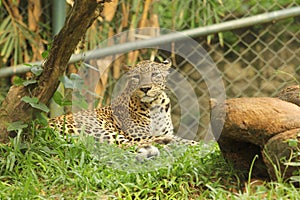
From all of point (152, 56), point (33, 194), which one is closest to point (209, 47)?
point (152, 56)

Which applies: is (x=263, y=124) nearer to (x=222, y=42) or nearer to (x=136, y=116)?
(x=136, y=116)

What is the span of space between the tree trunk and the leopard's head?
103cm

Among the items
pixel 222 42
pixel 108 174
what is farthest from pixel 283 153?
pixel 222 42

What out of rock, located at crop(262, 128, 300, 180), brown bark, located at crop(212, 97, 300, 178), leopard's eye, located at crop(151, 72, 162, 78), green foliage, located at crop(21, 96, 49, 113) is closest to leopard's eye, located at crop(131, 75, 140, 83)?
leopard's eye, located at crop(151, 72, 162, 78)

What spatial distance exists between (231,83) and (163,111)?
1.42 meters

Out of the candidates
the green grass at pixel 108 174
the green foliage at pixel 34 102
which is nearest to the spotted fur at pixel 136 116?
the green grass at pixel 108 174

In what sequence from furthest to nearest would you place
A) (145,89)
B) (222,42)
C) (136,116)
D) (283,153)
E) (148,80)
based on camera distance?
(222,42), (136,116), (145,89), (148,80), (283,153)

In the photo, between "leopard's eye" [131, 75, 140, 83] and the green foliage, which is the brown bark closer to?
the green foliage

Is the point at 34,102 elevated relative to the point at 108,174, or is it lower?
elevated

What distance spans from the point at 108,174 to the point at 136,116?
51.6 inches

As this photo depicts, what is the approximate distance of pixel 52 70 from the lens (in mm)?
4797

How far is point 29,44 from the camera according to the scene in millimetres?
7348

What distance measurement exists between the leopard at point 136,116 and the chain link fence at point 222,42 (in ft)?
3.37

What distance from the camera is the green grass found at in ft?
14.4
